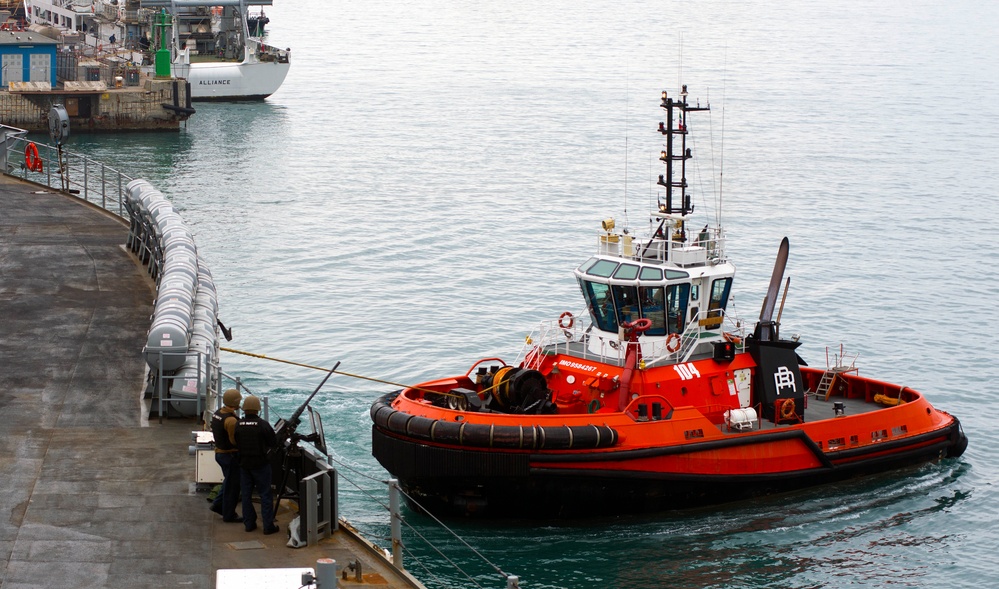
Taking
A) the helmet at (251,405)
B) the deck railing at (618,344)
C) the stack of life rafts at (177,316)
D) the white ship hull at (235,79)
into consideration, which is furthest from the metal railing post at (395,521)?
the white ship hull at (235,79)

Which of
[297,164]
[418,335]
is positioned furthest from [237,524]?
[297,164]

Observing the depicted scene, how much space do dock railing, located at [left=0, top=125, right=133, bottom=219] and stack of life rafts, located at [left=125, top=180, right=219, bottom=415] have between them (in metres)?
5.81

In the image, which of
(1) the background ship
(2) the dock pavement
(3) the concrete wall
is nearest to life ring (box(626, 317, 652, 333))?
(2) the dock pavement

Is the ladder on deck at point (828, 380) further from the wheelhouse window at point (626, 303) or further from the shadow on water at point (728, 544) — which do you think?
the wheelhouse window at point (626, 303)

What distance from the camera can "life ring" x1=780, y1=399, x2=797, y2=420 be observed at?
21.6 meters

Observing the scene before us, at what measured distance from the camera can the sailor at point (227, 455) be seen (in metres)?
13.2

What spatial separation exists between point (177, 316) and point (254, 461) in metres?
5.35

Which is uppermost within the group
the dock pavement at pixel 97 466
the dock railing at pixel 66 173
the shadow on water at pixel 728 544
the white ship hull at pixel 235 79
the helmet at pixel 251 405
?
the white ship hull at pixel 235 79

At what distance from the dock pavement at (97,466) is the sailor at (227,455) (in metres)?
0.18

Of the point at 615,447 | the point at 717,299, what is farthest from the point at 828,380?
the point at 615,447

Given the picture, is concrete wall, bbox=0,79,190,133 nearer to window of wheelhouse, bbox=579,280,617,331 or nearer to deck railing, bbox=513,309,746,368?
deck railing, bbox=513,309,746,368

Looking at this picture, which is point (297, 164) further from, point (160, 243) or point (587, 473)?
point (587, 473)

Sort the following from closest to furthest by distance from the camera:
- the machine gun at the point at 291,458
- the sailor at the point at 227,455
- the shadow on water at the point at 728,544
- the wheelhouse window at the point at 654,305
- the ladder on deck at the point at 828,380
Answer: the sailor at the point at 227,455, the machine gun at the point at 291,458, the shadow on water at the point at 728,544, the wheelhouse window at the point at 654,305, the ladder on deck at the point at 828,380

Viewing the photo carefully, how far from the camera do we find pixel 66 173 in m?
35.3
